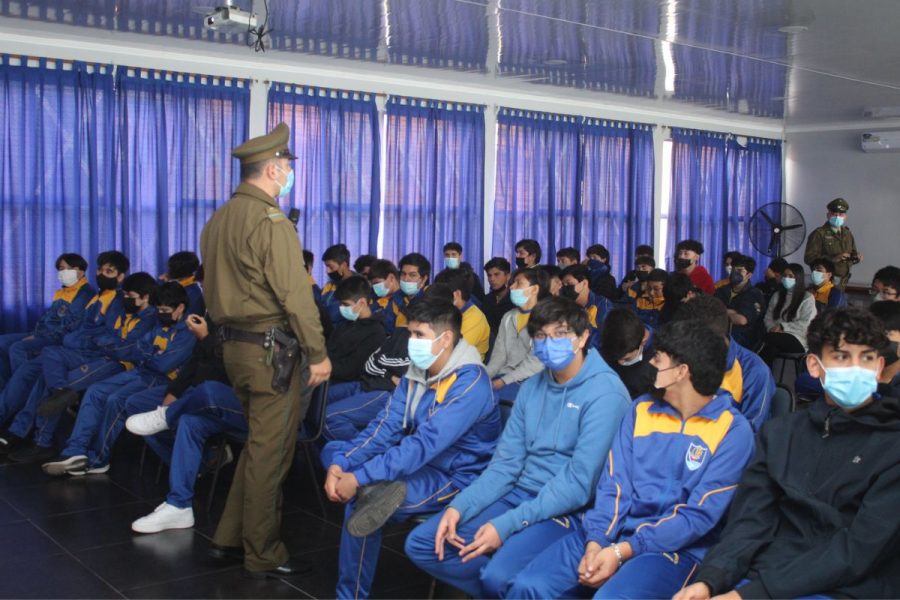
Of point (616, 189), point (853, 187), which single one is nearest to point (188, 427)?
point (616, 189)

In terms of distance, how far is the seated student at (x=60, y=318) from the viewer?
592 cm

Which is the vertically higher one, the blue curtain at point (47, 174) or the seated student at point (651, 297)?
the blue curtain at point (47, 174)

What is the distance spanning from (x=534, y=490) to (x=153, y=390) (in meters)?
2.72

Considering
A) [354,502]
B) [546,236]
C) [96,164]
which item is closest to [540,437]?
[354,502]

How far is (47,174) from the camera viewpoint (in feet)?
22.3

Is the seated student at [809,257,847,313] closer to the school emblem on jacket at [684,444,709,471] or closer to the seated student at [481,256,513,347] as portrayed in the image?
the seated student at [481,256,513,347]

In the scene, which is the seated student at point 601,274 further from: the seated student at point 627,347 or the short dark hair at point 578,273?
the seated student at point 627,347

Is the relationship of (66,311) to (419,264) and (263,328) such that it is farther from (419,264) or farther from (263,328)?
(263,328)

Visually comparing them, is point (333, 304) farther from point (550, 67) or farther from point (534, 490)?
point (534, 490)

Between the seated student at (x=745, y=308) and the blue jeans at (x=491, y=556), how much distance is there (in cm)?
438

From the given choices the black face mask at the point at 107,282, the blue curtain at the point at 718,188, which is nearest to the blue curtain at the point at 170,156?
the black face mask at the point at 107,282

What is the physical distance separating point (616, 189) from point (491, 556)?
26.3 ft

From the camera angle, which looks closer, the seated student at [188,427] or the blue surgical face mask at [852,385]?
the blue surgical face mask at [852,385]

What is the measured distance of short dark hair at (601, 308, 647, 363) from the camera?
367cm
